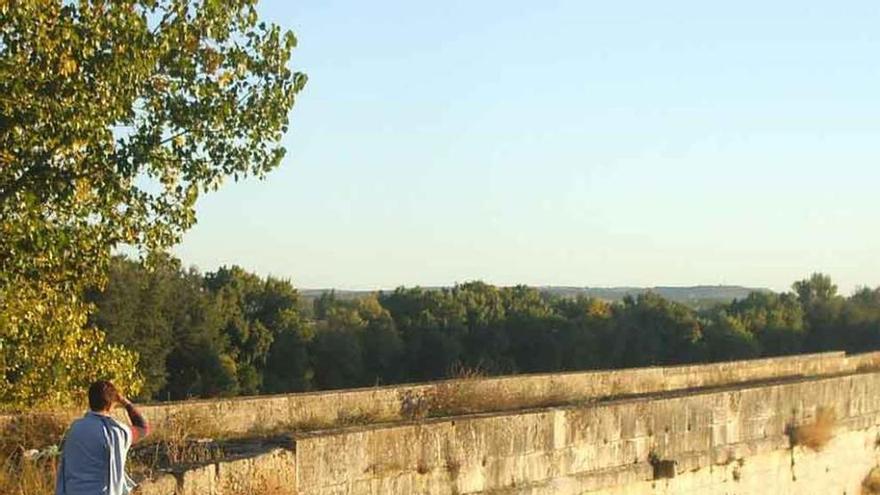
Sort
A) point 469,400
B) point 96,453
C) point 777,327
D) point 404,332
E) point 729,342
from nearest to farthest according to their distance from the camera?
point 96,453 < point 469,400 < point 404,332 < point 729,342 < point 777,327

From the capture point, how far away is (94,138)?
9.11 metres

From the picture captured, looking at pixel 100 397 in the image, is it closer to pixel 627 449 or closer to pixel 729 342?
pixel 627 449

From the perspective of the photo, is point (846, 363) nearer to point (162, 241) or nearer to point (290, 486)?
point (162, 241)

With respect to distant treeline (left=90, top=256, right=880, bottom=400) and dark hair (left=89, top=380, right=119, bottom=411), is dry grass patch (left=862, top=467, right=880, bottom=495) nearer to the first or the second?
dark hair (left=89, top=380, right=119, bottom=411)

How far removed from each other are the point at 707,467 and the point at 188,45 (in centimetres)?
619

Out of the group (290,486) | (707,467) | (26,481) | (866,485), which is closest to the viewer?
(26,481)

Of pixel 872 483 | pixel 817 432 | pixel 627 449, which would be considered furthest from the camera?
pixel 872 483

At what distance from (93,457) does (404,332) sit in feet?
124

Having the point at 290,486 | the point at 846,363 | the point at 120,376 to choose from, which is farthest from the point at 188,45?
the point at 846,363

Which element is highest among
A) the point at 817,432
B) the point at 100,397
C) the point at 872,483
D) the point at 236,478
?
the point at 100,397

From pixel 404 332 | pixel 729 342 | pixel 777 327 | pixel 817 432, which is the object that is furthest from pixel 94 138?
pixel 777 327

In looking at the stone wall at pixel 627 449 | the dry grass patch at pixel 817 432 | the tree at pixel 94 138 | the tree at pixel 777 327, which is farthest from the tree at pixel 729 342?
the tree at pixel 94 138

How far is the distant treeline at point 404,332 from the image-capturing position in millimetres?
33062

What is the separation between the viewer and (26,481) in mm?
6473
